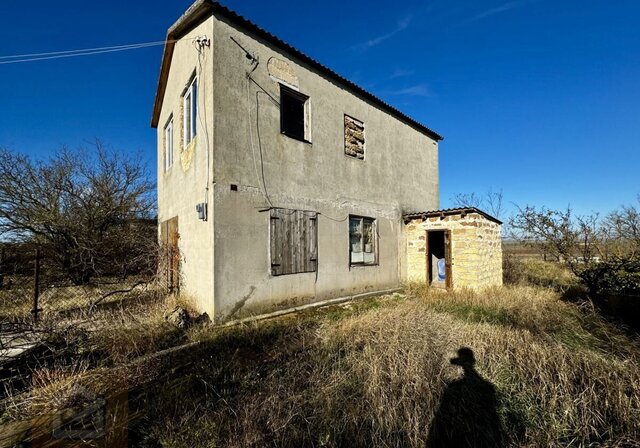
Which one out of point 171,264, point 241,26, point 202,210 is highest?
point 241,26

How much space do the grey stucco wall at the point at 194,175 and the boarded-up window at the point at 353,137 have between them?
424 centimetres

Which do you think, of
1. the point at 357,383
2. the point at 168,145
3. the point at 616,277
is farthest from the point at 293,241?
the point at 616,277

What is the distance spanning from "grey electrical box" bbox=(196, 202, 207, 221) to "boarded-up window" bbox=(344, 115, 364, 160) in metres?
4.64

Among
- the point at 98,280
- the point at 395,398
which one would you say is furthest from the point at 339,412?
the point at 98,280

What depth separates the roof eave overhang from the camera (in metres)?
6.00

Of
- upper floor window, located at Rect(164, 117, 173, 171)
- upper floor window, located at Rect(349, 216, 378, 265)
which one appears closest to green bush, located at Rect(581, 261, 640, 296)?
upper floor window, located at Rect(349, 216, 378, 265)

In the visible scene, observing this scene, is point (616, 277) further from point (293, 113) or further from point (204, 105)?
point (204, 105)

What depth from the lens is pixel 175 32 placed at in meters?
7.56

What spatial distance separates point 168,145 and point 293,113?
5.10 metres

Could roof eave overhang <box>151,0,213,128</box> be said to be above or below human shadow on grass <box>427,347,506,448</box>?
above

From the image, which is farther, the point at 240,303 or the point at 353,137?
the point at 353,137

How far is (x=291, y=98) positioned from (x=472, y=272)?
24.7ft

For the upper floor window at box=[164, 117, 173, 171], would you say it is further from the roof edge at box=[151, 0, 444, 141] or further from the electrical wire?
the electrical wire

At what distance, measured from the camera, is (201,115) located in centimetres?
624
